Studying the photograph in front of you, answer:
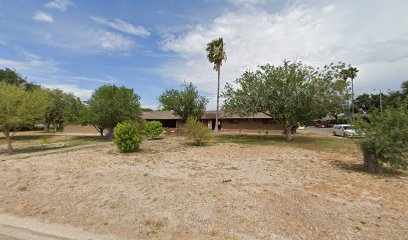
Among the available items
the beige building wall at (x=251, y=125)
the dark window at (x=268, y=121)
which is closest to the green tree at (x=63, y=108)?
the beige building wall at (x=251, y=125)

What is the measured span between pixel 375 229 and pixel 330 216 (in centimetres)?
87

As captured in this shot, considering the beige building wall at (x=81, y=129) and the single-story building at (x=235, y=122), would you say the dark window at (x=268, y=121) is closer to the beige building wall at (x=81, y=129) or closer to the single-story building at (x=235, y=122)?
the single-story building at (x=235, y=122)

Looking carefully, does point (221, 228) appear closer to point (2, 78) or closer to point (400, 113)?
point (400, 113)

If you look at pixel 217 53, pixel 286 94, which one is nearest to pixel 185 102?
pixel 217 53

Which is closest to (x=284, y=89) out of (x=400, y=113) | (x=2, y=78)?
(x=400, y=113)

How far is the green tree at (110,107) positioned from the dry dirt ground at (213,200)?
14.6 metres

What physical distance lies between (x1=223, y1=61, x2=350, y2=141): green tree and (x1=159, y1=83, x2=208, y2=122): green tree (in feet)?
43.1

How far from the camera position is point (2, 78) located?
3316 cm

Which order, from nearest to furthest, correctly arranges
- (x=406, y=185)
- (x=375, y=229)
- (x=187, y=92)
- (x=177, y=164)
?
(x=375, y=229)
(x=406, y=185)
(x=177, y=164)
(x=187, y=92)

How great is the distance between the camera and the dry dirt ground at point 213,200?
17.3 ft

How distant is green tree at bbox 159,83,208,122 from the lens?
36250 mm

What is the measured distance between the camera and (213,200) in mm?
6727

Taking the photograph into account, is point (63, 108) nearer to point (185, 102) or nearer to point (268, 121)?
point (185, 102)

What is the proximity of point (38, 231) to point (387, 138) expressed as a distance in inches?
462
